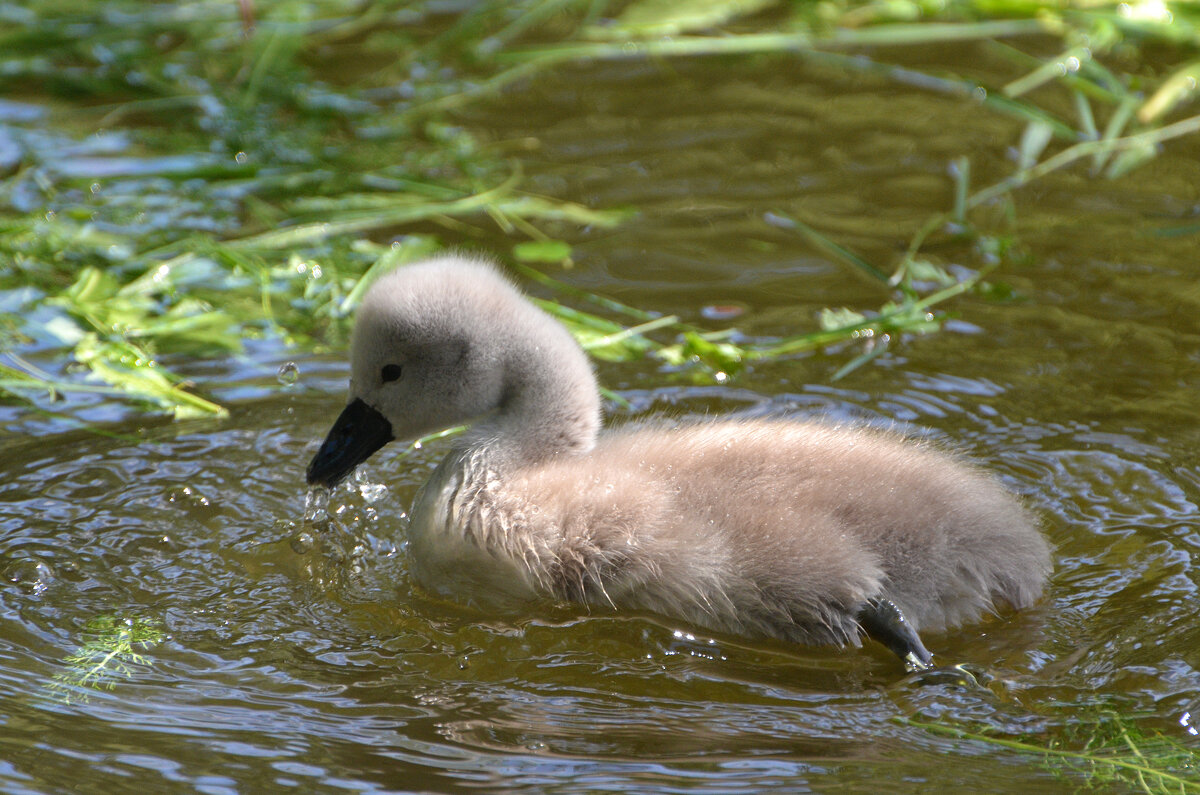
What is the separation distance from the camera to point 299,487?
12.7 feet

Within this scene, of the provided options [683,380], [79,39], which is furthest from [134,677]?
[79,39]

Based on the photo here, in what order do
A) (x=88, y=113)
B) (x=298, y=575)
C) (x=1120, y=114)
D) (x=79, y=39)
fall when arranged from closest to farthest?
(x=298, y=575) < (x=1120, y=114) < (x=88, y=113) < (x=79, y=39)

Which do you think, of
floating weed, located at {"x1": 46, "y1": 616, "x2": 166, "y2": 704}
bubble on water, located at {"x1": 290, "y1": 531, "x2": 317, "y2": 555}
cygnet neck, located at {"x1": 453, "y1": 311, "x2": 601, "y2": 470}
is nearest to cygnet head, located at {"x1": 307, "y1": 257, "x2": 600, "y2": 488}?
cygnet neck, located at {"x1": 453, "y1": 311, "x2": 601, "y2": 470}

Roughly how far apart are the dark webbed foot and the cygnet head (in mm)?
763

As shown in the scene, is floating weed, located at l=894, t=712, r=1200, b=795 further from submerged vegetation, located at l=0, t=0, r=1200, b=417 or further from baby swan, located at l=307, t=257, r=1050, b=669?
submerged vegetation, located at l=0, t=0, r=1200, b=417

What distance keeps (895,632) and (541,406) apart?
94 centimetres

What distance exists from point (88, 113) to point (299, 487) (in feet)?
10.6

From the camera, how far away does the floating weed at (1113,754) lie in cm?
262

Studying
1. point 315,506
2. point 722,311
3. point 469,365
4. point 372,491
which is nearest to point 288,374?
point 372,491

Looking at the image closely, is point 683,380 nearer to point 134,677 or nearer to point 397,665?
point 397,665

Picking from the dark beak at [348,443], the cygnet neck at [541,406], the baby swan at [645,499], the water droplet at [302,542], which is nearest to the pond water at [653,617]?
the water droplet at [302,542]

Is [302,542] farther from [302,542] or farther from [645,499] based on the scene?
[645,499]

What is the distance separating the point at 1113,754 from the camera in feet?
8.90

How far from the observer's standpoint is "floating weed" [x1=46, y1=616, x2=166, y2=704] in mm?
2945
